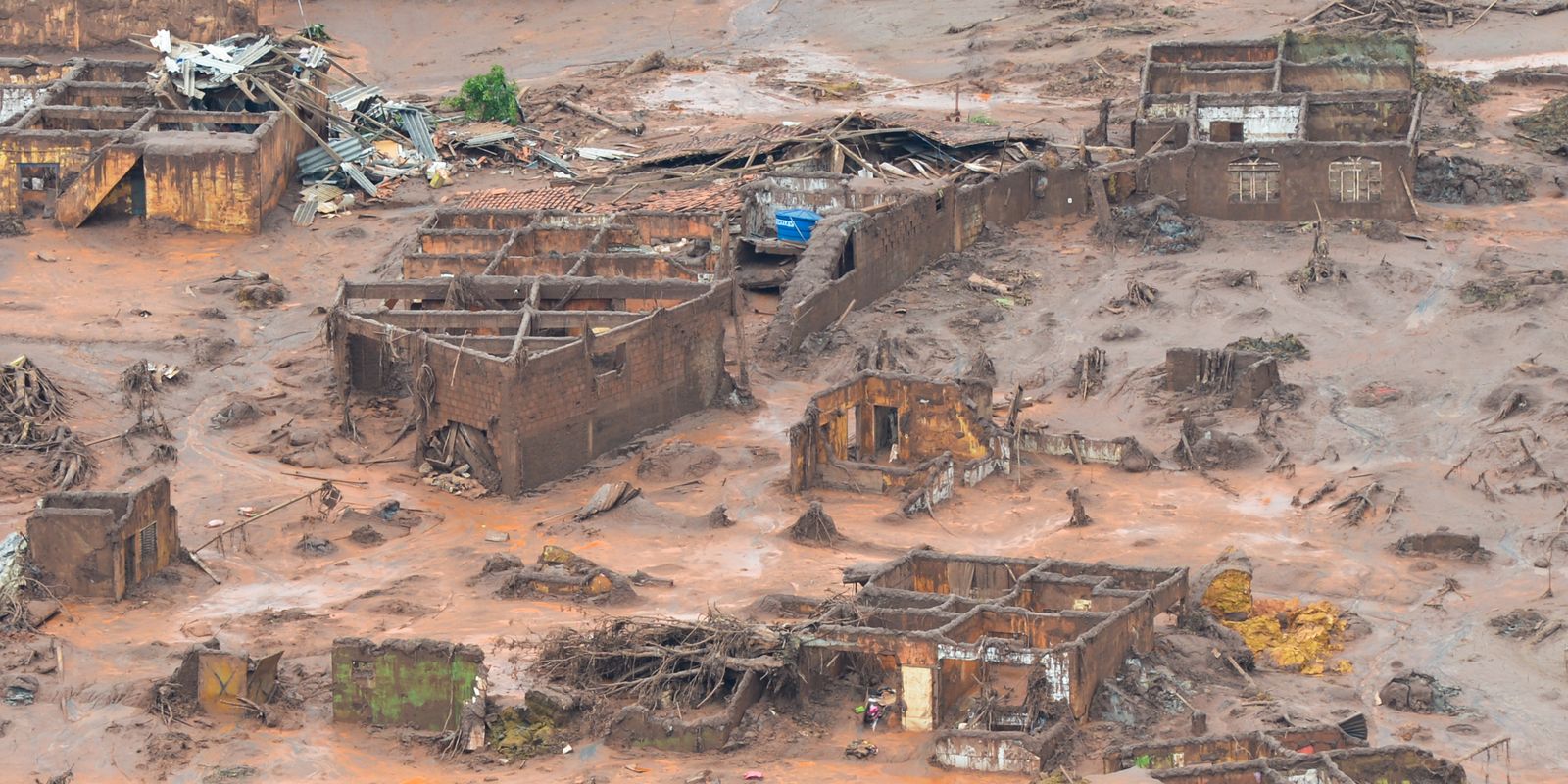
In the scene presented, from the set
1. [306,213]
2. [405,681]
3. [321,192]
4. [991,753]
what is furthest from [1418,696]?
[321,192]

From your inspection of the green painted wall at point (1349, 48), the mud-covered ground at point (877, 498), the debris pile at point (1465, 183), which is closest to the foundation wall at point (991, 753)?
the mud-covered ground at point (877, 498)

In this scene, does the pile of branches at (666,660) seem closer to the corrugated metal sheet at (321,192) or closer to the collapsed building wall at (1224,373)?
the collapsed building wall at (1224,373)

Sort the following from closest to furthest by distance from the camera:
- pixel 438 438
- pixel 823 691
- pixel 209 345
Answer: pixel 823 691 < pixel 438 438 < pixel 209 345

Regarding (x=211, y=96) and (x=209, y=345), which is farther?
(x=211, y=96)

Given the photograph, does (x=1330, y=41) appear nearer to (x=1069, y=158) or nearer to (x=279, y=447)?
(x=1069, y=158)

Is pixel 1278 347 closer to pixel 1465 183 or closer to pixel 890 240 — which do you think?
pixel 890 240

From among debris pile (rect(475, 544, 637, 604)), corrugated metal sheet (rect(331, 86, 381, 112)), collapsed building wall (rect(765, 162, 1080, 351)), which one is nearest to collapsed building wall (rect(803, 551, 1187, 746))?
debris pile (rect(475, 544, 637, 604))

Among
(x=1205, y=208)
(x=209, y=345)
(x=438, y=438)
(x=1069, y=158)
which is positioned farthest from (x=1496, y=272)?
(x=209, y=345)
